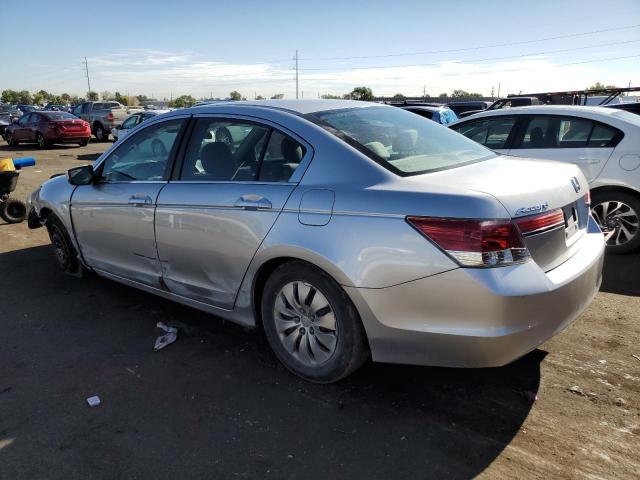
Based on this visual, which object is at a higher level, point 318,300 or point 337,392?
point 318,300

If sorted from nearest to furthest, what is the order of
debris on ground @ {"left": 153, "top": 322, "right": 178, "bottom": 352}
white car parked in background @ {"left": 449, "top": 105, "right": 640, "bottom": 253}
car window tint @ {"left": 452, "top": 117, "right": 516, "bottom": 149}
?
debris on ground @ {"left": 153, "top": 322, "right": 178, "bottom": 352}, white car parked in background @ {"left": 449, "top": 105, "right": 640, "bottom": 253}, car window tint @ {"left": 452, "top": 117, "right": 516, "bottom": 149}

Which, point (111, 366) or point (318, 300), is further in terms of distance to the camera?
point (111, 366)

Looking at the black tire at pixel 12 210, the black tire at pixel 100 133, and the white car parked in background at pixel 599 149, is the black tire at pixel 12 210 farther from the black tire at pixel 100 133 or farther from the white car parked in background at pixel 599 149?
the black tire at pixel 100 133

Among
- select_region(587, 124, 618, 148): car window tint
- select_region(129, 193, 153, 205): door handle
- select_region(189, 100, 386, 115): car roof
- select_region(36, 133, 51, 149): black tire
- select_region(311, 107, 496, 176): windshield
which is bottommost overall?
select_region(36, 133, 51, 149): black tire

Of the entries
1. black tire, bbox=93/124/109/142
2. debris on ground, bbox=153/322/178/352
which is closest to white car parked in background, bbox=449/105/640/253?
debris on ground, bbox=153/322/178/352

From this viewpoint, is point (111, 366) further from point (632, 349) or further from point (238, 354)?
point (632, 349)

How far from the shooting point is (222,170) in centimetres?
355

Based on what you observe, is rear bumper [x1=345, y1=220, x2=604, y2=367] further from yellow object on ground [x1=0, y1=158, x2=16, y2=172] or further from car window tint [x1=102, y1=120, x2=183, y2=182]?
yellow object on ground [x1=0, y1=158, x2=16, y2=172]

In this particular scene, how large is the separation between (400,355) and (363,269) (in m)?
0.50

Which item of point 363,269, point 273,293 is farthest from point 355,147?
point 273,293

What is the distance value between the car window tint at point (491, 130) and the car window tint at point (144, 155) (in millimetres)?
3752

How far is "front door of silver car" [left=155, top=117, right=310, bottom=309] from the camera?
317cm

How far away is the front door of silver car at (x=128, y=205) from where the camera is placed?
3.93m

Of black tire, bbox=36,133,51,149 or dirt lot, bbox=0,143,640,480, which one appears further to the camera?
black tire, bbox=36,133,51,149
